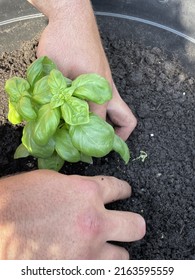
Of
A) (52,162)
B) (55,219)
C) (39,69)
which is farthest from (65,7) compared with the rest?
(55,219)

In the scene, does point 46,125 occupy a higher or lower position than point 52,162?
higher

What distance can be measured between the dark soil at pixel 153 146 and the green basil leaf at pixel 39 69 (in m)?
0.35

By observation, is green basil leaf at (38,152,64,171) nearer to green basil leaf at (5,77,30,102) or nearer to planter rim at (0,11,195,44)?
green basil leaf at (5,77,30,102)

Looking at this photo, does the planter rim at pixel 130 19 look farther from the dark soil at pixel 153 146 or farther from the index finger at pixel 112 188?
the index finger at pixel 112 188

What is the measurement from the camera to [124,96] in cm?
164

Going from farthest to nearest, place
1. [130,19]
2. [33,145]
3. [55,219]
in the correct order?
1. [130,19]
2. [33,145]
3. [55,219]

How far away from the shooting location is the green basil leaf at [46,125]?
1.18m

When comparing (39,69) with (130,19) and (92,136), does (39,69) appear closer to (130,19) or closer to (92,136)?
(92,136)

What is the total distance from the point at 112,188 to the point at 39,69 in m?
0.42

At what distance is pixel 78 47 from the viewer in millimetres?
1342

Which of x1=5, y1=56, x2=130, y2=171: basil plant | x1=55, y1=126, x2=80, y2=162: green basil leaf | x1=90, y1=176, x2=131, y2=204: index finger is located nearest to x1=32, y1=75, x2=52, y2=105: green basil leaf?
x1=5, y1=56, x2=130, y2=171: basil plant

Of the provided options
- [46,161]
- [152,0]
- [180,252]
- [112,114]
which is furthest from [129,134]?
[152,0]

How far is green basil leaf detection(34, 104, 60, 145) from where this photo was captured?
1.18 meters

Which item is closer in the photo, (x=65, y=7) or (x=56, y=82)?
(x=56, y=82)
